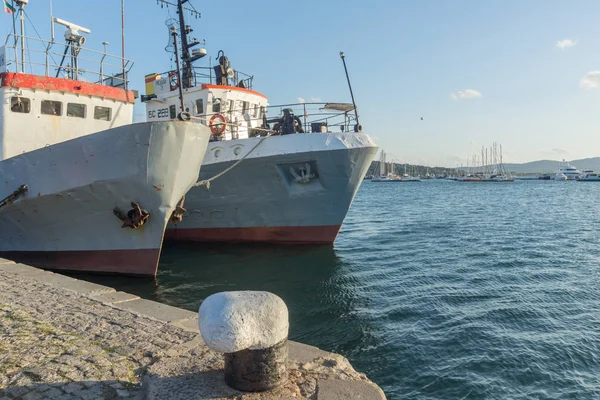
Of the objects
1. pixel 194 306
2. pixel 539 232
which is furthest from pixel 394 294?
pixel 539 232

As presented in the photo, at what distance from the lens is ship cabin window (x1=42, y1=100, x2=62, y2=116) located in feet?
34.8

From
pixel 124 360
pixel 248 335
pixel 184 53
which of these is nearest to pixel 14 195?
pixel 124 360

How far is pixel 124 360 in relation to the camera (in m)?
3.82

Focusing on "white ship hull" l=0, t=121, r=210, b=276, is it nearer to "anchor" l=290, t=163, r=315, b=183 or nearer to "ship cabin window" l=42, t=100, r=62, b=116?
"ship cabin window" l=42, t=100, r=62, b=116

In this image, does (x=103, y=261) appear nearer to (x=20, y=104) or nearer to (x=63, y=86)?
(x=20, y=104)

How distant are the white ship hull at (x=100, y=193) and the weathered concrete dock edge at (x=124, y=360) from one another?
386 centimetres

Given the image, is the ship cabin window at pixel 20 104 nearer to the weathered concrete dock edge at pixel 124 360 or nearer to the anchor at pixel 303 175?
the weathered concrete dock edge at pixel 124 360

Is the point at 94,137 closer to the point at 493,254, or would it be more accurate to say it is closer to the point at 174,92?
the point at 174,92

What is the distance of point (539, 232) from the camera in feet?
62.4

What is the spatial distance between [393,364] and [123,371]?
3800 mm

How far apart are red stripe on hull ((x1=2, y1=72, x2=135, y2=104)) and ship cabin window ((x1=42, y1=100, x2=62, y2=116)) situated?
1.10 feet

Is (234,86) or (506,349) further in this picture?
(234,86)

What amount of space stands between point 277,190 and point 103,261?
517 cm

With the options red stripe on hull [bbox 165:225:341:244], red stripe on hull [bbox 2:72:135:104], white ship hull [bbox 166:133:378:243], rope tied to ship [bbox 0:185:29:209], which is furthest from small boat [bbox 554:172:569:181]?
rope tied to ship [bbox 0:185:29:209]
